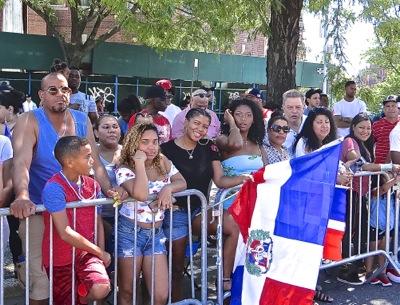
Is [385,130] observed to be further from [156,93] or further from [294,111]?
[156,93]

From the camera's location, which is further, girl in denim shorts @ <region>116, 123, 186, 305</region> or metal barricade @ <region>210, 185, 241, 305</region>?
metal barricade @ <region>210, 185, 241, 305</region>

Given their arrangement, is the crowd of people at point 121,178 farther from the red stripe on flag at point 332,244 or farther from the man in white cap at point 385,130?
the man in white cap at point 385,130

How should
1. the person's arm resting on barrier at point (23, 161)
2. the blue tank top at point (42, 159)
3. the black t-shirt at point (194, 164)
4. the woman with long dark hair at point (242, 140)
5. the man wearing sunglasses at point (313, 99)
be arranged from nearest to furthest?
the person's arm resting on barrier at point (23, 161) → the blue tank top at point (42, 159) → the black t-shirt at point (194, 164) → the woman with long dark hair at point (242, 140) → the man wearing sunglasses at point (313, 99)

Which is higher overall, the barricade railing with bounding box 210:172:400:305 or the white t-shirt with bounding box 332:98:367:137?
the white t-shirt with bounding box 332:98:367:137

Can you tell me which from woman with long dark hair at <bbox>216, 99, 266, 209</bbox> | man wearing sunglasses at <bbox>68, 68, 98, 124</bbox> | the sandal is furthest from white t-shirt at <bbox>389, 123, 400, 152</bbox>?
man wearing sunglasses at <bbox>68, 68, 98, 124</bbox>

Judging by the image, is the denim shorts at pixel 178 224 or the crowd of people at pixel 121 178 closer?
the crowd of people at pixel 121 178

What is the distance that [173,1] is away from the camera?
10188mm

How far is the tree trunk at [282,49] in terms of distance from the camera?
32.5 ft

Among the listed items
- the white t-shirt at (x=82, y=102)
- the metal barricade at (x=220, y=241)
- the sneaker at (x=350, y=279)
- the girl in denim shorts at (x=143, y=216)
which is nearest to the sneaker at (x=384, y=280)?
the sneaker at (x=350, y=279)

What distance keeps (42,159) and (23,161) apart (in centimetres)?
18

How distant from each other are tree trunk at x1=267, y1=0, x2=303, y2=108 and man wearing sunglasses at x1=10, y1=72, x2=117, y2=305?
563cm

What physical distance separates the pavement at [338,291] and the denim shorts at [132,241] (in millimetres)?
1025

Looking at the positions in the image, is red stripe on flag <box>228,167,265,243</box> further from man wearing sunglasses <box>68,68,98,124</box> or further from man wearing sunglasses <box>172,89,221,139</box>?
man wearing sunglasses <box>68,68,98,124</box>

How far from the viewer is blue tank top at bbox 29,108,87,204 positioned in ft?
14.6
